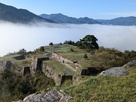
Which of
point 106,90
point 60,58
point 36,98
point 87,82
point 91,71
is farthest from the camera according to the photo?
point 60,58

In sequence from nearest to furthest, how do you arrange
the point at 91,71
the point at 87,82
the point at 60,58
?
the point at 87,82, the point at 91,71, the point at 60,58

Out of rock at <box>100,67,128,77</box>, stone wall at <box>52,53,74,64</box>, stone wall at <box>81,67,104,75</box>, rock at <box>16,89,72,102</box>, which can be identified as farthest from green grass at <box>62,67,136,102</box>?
stone wall at <box>52,53,74,64</box>

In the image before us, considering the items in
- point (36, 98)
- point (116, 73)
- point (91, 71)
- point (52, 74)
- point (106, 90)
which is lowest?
point (52, 74)

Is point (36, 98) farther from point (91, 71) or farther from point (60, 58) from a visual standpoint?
point (60, 58)

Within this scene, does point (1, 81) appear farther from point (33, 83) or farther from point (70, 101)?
point (70, 101)

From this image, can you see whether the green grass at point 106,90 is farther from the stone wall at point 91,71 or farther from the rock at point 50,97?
the stone wall at point 91,71

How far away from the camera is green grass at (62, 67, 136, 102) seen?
11.2m

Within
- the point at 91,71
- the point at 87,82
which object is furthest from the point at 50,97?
the point at 91,71

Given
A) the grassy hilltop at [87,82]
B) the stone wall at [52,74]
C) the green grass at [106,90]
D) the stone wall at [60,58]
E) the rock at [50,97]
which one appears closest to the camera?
the green grass at [106,90]

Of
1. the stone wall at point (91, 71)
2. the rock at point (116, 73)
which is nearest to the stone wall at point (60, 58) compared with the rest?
the stone wall at point (91, 71)

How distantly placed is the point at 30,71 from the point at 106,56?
1227 centimetres

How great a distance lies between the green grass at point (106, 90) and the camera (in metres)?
11.2

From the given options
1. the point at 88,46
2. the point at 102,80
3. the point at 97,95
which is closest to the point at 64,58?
the point at 88,46

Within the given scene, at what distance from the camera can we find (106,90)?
12.1 metres
